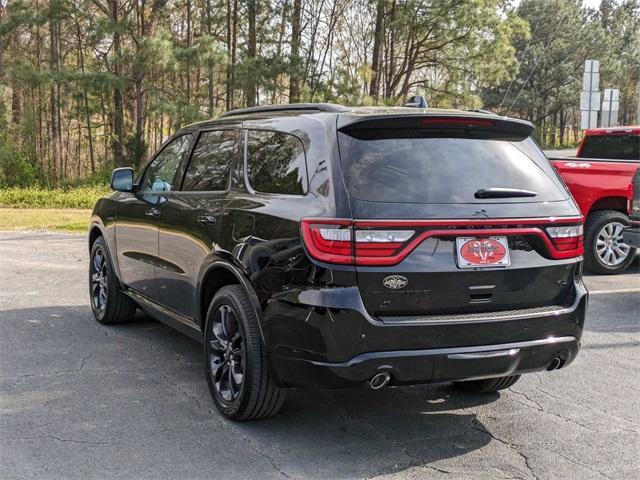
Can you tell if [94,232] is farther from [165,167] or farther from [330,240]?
[330,240]

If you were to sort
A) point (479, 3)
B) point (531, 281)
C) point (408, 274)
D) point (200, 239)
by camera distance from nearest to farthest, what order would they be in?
point (408, 274) < point (531, 281) < point (200, 239) < point (479, 3)

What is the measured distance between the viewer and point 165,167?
561cm

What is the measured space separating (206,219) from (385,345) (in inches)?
62.5

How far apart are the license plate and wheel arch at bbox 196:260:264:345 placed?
3.63 feet

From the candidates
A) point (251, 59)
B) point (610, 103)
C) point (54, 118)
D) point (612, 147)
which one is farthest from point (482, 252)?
point (54, 118)

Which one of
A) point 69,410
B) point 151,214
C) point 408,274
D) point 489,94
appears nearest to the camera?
point 408,274

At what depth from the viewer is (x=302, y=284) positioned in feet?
11.8

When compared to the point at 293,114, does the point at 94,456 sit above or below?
below

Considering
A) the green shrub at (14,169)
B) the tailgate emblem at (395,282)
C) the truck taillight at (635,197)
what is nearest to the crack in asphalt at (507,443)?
the tailgate emblem at (395,282)

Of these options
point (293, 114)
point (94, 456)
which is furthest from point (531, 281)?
point (94, 456)

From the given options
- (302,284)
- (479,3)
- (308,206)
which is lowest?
(302,284)

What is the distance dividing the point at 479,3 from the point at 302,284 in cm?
2233

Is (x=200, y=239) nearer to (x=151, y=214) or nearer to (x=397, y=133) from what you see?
Result: (x=151, y=214)

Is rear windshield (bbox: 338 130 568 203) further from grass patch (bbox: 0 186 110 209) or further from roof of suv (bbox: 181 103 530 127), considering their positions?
grass patch (bbox: 0 186 110 209)
